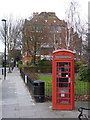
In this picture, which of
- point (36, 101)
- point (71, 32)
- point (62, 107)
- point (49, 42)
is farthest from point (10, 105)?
point (49, 42)

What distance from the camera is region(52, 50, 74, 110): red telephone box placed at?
9.20 m

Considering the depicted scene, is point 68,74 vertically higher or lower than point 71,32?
lower

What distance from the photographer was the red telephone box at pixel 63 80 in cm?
920

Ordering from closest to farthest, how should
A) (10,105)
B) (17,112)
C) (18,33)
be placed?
(17,112)
(10,105)
(18,33)

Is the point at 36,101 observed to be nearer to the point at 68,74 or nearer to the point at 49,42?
the point at 68,74

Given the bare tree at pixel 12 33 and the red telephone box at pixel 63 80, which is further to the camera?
the bare tree at pixel 12 33

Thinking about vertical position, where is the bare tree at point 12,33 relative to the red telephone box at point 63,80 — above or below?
above

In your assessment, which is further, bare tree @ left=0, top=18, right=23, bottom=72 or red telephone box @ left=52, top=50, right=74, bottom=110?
bare tree @ left=0, top=18, right=23, bottom=72

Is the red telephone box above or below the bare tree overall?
below

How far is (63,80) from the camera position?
30.3 feet

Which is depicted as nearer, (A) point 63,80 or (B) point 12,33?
(A) point 63,80

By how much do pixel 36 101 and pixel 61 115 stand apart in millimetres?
2946

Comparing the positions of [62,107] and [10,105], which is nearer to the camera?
[62,107]

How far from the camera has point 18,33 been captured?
50594 mm
